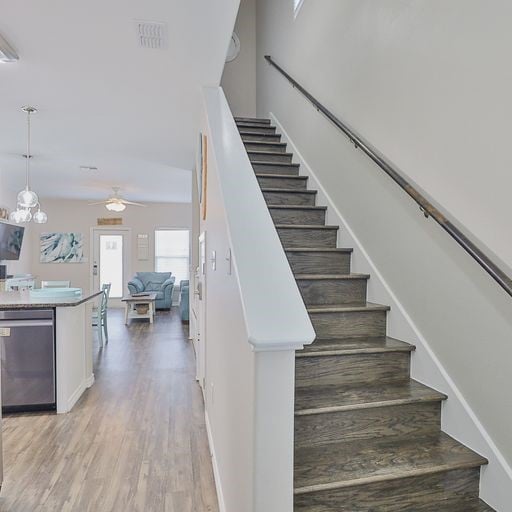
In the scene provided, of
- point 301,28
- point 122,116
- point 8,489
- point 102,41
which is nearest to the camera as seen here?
point 8,489

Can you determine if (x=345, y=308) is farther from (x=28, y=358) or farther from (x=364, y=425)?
(x=28, y=358)

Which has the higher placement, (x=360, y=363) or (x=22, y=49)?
(x=22, y=49)

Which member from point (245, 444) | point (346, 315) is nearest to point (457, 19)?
point (346, 315)

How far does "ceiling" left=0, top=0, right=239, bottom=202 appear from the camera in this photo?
7.28ft

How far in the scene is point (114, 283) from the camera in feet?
31.9

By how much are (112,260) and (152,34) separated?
8049 mm

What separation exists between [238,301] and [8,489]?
1930mm

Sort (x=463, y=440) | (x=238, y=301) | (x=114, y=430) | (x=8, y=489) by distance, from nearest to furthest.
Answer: (x=238, y=301) < (x=463, y=440) < (x=8, y=489) < (x=114, y=430)

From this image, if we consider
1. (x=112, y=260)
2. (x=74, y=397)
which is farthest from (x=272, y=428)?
(x=112, y=260)

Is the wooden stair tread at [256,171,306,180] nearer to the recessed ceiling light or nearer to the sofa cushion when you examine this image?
the recessed ceiling light

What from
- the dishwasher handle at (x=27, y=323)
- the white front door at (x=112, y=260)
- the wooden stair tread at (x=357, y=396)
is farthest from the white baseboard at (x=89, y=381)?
the white front door at (x=112, y=260)

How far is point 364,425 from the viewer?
1.78 m

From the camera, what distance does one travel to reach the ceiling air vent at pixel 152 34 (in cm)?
232

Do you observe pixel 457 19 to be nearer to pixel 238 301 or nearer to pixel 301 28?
pixel 238 301
